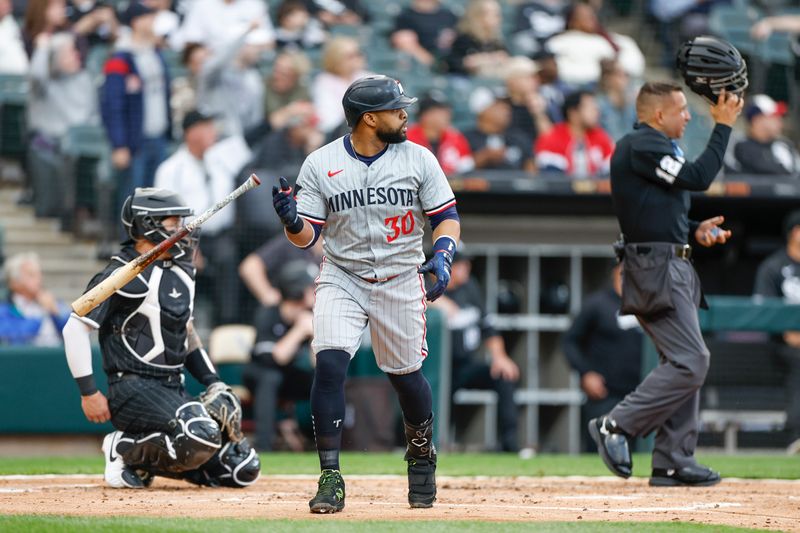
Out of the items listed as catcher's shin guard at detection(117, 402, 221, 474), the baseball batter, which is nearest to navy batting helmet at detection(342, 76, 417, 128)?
the baseball batter

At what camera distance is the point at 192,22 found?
1221cm

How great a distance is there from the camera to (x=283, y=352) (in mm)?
9805

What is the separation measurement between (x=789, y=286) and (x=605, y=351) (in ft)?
4.82

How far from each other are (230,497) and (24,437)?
4338mm

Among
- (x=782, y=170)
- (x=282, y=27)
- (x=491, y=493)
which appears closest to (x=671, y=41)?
(x=782, y=170)

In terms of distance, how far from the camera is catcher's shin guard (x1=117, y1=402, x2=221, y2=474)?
6137mm

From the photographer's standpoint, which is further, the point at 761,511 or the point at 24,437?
the point at 24,437

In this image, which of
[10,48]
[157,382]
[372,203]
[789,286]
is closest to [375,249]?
[372,203]

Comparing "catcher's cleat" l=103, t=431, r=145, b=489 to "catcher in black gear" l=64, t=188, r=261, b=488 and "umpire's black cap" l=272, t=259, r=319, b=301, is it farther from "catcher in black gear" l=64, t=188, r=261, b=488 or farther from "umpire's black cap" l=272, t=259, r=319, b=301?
"umpire's black cap" l=272, t=259, r=319, b=301

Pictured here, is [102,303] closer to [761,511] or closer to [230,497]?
[230,497]

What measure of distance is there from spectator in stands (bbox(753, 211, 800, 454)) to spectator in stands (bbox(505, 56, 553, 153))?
261 centimetres

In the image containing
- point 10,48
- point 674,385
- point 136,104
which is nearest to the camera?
point 674,385

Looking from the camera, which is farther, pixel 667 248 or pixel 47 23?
pixel 47 23

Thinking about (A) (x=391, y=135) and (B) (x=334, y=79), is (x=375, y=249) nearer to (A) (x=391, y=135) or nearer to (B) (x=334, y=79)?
(A) (x=391, y=135)
